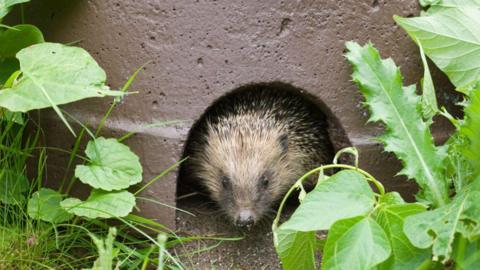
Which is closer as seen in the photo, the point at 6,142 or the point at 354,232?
the point at 354,232

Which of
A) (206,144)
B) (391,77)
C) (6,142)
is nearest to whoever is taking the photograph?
(391,77)

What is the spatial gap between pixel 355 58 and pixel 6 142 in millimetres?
1827

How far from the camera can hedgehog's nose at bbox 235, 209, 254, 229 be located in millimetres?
4086

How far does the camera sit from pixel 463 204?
2.93 m

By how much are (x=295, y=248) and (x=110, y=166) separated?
106 cm

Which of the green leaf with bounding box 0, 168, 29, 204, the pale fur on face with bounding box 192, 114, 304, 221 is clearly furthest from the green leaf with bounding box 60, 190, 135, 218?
the pale fur on face with bounding box 192, 114, 304, 221

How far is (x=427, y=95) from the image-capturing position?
3.82 meters

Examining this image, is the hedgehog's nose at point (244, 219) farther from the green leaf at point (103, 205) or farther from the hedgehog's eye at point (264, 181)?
the green leaf at point (103, 205)

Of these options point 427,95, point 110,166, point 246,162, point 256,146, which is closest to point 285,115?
point 256,146

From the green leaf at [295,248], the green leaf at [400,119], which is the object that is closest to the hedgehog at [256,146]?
the green leaf at [400,119]

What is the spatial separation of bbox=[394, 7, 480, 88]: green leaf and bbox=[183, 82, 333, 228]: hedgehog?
78 centimetres

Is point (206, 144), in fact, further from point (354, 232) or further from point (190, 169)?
point (354, 232)

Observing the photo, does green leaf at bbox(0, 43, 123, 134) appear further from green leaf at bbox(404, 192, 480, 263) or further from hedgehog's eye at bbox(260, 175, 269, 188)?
green leaf at bbox(404, 192, 480, 263)

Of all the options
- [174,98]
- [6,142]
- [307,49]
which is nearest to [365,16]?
[307,49]
